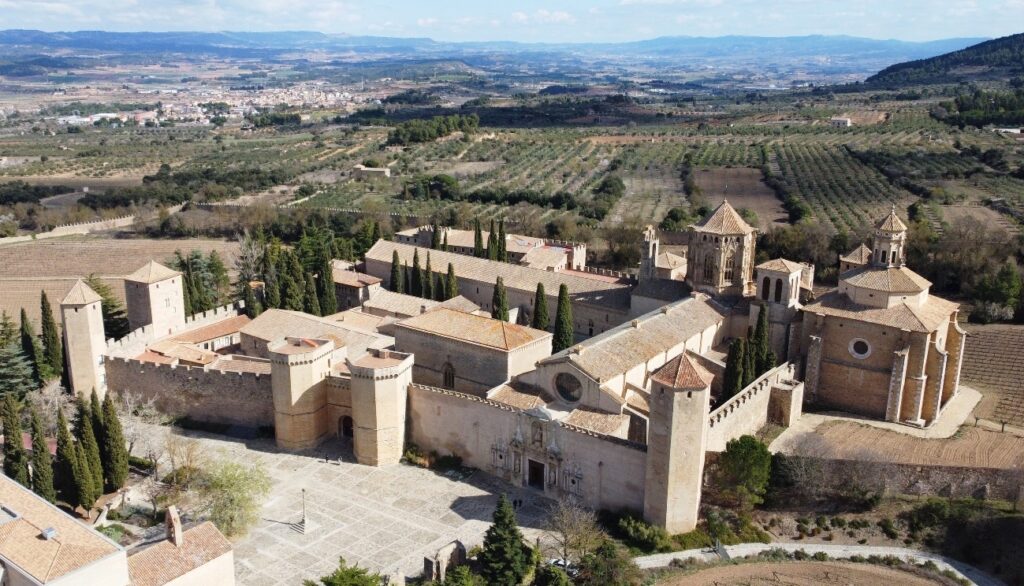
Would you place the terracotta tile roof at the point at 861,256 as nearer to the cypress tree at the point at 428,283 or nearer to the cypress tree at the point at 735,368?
the cypress tree at the point at 735,368

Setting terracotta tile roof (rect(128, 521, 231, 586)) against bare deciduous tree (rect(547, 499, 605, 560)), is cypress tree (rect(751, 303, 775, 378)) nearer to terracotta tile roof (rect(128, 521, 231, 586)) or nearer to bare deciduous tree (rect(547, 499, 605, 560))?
bare deciduous tree (rect(547, 499, 605, 560))

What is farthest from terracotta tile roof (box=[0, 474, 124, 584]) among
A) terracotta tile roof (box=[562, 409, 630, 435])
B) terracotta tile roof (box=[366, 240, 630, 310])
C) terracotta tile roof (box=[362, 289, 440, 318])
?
Answer: terracotta tile roof (box=[366, 240, 630, 310])

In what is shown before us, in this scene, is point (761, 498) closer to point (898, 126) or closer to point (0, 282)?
point (0, 282)

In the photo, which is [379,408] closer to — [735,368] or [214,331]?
[735,368]

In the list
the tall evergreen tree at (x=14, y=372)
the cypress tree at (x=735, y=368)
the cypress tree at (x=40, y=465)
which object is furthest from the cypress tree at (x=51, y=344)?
the cypress tree at (x=735, y=368)

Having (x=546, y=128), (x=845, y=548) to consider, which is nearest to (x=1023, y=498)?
(x=845, y=548)

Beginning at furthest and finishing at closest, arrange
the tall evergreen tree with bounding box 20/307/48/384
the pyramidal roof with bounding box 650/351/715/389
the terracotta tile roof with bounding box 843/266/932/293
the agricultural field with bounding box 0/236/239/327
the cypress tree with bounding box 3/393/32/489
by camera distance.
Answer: the agricultural field with bounding box 0/236/239/327
the tall evergreen tree with bounding box 20/307/48/384
the terracotta tile roof with bounding box 843/266/932/293
the cypress tree with bounding box 3/393/32/489
the pyramidal roof with bounding box 650/351/715/389

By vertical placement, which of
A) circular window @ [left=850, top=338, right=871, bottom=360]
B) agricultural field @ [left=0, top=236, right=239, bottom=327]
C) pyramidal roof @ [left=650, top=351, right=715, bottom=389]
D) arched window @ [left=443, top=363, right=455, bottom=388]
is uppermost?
pyramidal roof @ [left=650, top=351, right=715, bottom=389]
